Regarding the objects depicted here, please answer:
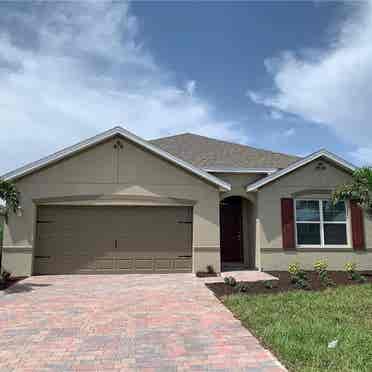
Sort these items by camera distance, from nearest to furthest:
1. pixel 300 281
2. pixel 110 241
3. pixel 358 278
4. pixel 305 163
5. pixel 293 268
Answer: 1. pixel 300 281
2. pixel 358 278
3. pixel 293 268
4. pixel 110 241
5. pixel 305 163

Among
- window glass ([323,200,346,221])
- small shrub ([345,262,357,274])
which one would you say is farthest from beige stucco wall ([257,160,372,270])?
window glass ([323,200,346,221])

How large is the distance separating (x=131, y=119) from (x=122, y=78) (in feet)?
15.5

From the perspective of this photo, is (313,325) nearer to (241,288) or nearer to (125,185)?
(241,288)

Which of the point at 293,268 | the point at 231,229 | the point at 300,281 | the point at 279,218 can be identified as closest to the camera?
the point at 300,281

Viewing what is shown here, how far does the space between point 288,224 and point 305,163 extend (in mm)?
2492

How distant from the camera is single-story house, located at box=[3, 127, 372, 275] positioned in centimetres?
1225

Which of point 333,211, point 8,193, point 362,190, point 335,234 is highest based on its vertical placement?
point 362,190

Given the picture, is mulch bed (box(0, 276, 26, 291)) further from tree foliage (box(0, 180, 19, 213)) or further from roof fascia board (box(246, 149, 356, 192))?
roof fascia board (box(246, 149, 356, 192))

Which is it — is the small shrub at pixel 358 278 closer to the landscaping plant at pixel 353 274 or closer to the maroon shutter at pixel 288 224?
the landscaping plant at pixel 353 274

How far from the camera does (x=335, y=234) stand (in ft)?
44.0

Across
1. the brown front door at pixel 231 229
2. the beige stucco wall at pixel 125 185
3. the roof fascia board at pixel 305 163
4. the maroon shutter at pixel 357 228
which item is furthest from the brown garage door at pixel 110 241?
the maroon shutter at pixel 357 228

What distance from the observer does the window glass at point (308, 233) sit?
43.8 ft

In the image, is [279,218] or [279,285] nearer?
[279,285]

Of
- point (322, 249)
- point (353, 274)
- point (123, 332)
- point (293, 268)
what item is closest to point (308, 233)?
point (322, 249)
